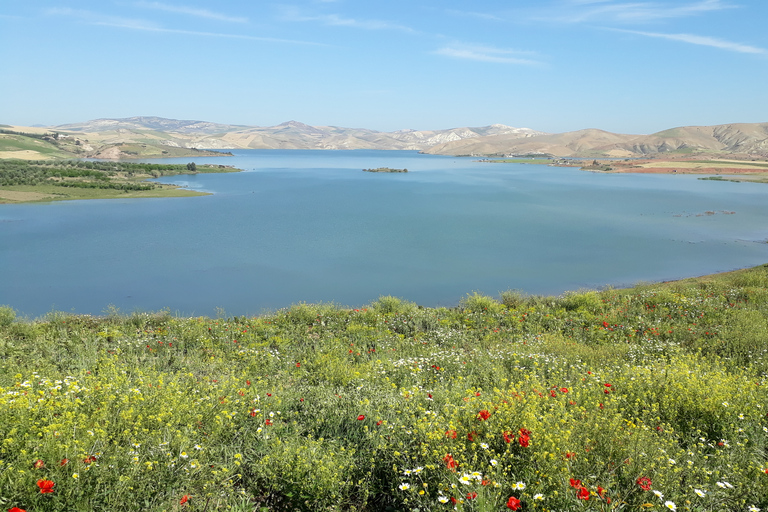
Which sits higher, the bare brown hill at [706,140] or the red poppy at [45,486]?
the bare brown hill at [706,140]

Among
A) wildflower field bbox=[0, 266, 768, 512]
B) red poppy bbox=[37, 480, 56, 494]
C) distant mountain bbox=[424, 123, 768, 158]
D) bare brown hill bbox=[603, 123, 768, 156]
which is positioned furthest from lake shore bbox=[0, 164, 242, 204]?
bare brown hill bbox=[603, 123, 768, 156]

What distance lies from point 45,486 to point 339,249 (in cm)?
2293

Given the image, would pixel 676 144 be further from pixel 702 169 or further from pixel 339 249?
pixel 339 249

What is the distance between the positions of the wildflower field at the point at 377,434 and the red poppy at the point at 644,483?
0.04ft

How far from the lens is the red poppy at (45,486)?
8.98 feet

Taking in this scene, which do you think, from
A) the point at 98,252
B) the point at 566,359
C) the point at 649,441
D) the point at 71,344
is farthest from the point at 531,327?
the point at 98,252

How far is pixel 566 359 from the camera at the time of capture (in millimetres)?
7473

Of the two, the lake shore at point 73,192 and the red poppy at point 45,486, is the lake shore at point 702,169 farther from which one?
the red poppy at point 45,486

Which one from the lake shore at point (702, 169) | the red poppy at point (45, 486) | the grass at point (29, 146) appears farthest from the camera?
the grass at point (29, 146)

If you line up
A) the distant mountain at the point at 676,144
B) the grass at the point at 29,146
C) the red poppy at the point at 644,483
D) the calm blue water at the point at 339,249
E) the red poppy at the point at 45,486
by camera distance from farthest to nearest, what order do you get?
the distant mountain at the point at 676,144, the grass at the point at 29,146, the calm blue water at the point at 339,249, the red poppy at the point at 644,483, the red poppy at the point at 45,486

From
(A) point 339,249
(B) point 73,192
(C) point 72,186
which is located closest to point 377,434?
(A) point 339,249

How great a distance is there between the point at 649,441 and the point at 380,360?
13.3 feet

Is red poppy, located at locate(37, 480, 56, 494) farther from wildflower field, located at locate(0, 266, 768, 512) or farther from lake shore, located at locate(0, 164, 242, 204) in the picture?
lake shore, located at locate(0, 164, 242, 204)

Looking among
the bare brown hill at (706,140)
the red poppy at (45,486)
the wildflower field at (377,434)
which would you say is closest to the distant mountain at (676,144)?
the bare brown hill at (706,140)
